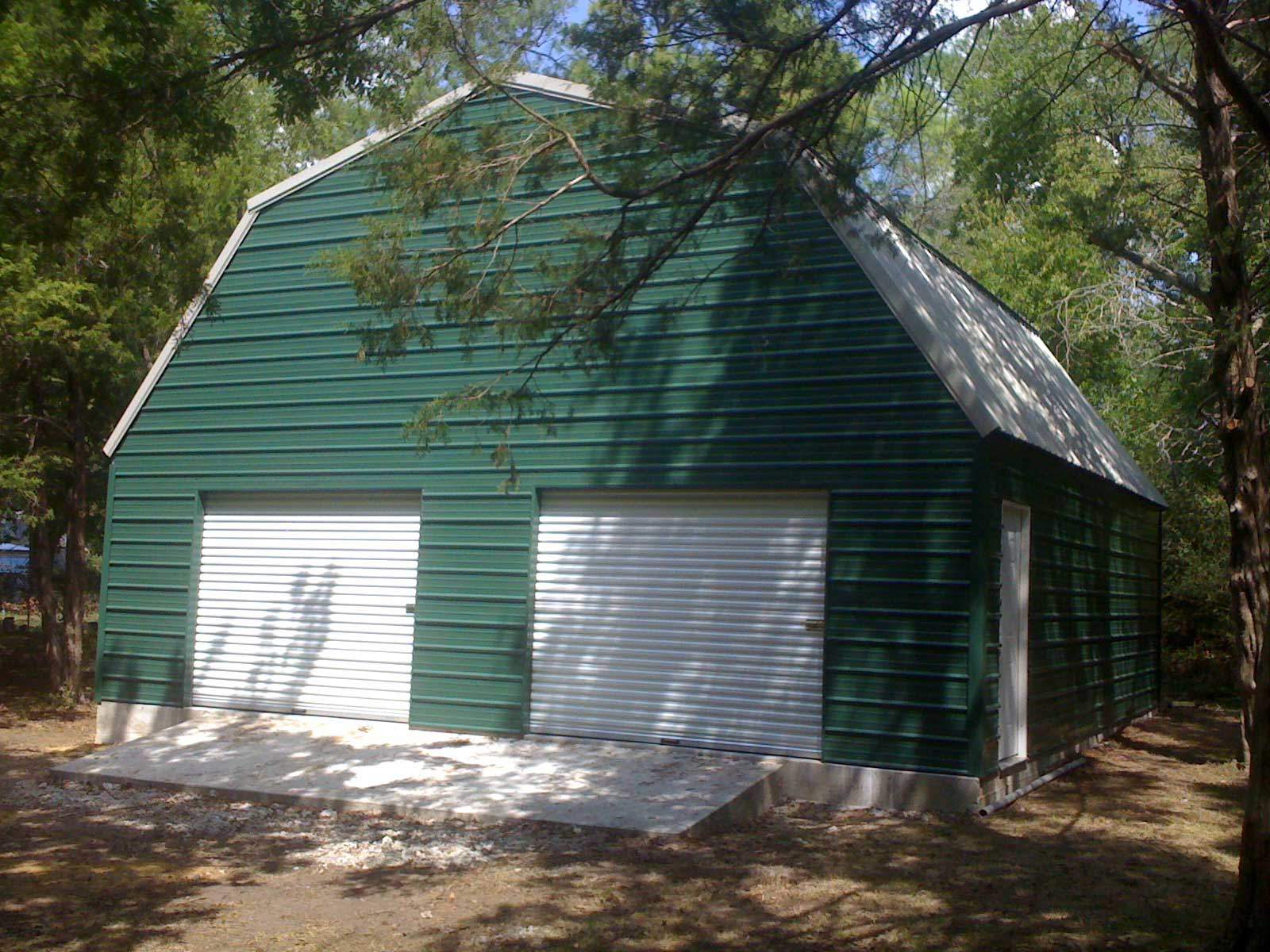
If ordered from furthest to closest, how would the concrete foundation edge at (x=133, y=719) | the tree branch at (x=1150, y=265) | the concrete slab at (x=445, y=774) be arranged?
1. the tree branch at (x=1150, y=265)
2. the concrete foundation edge at (x=133, y=719)
3. the concrete slab at (x=445, y=774)

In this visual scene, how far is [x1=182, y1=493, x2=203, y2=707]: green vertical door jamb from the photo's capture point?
13.0 meters

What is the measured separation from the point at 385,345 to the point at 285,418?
372cm

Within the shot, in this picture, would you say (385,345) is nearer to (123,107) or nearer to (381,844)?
(123,107)

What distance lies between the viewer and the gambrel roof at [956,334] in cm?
981

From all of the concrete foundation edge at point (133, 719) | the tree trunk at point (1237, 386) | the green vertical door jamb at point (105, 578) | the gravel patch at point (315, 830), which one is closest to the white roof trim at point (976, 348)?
the tree trunk at point (1237, 386)

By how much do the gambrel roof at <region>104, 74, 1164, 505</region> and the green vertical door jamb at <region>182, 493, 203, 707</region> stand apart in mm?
1385

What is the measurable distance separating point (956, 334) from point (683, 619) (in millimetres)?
3415

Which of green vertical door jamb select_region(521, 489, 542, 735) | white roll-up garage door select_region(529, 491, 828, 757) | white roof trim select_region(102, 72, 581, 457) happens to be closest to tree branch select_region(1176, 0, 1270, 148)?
white roll-up garage door select_region(529, 491, 828, 757)

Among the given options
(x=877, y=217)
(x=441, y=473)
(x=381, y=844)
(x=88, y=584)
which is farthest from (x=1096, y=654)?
(x=88, y=584)

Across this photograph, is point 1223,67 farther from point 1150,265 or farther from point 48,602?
point 48,602

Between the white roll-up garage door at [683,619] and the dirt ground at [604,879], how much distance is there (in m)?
1.14

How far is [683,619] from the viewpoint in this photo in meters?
10.9

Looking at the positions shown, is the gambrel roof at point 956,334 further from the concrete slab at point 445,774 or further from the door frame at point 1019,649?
the concrete slab at point 445,774

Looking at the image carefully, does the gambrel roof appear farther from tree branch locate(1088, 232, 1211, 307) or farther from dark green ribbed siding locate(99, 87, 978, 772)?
tree branch locate(1088, 232, 1211, 307)
